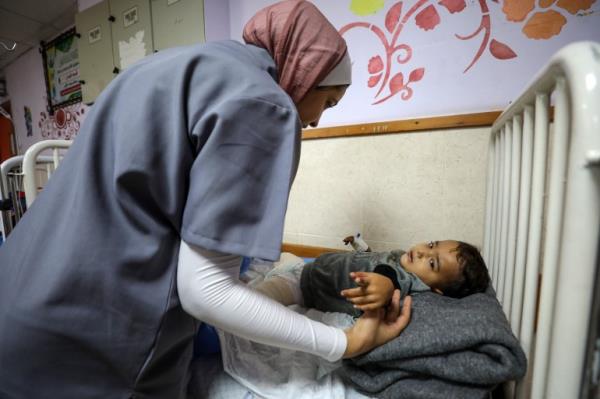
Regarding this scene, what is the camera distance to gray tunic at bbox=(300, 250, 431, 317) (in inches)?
27.6

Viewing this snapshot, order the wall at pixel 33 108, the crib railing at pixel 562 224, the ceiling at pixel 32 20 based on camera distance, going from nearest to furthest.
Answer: the crib railing at pixel 562 224 → the ceiling at pixel 32 20 → the wall at pixel 33 108

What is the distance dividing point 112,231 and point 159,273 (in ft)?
0.28

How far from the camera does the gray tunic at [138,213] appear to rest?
1.17ft

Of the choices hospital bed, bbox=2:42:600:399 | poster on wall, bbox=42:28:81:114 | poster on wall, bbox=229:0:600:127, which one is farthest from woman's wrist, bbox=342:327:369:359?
poster on wall, bbox=42:28:81:114

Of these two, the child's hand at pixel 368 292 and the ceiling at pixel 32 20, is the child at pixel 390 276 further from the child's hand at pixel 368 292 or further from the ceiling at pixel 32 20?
the ceiling at pixel 32 20

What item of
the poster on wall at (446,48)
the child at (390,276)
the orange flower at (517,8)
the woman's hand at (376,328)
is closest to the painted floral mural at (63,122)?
the poster on wall at (446,48)

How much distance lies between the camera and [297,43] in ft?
1.57

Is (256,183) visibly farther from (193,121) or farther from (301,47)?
(301,47)

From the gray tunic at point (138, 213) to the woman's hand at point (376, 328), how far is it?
0.77 feet

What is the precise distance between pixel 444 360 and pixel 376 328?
11cm

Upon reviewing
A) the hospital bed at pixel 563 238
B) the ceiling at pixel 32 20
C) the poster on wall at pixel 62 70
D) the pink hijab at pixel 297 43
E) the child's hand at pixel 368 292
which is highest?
the ceiling at pixel 32 20

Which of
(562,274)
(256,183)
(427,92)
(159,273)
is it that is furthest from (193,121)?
(427,92)

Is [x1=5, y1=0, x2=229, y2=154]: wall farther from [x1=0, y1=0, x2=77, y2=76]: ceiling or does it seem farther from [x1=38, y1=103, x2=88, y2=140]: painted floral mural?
[x1=0, y1=0, x2=77, y2=76]: ceiling

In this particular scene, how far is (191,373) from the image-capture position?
21.1 inches
